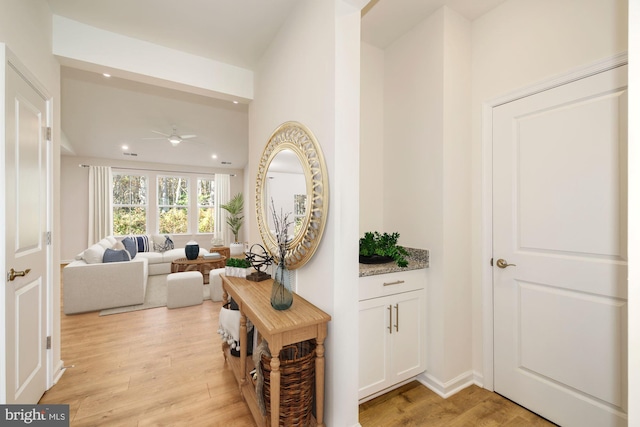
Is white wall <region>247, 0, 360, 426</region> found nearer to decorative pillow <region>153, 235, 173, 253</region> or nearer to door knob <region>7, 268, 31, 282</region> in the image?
door knob <region>7, 268, 31, 282</region>

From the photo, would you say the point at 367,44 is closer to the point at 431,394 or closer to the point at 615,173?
the point at 615,173

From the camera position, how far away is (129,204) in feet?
23.9

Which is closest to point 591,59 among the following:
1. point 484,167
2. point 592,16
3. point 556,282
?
point 592,16

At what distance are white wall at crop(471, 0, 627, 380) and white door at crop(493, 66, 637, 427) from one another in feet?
0.40

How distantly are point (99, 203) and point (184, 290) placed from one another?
4920 mm

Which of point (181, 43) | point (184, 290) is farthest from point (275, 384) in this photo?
point (184, 290)

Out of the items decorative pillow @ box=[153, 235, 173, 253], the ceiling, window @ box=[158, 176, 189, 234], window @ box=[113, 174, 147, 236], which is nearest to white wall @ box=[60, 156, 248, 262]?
window @ box=[113, 174, 147, 236]

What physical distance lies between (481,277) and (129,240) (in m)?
6.58

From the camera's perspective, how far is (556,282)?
5.62ft

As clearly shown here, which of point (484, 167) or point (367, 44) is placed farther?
point (367, 44)

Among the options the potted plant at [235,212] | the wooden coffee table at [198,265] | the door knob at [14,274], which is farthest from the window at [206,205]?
the door knob at [14,274]

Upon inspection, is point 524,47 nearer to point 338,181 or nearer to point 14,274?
point 338,181

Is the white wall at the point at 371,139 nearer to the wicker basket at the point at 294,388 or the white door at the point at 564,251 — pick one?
the white door at the point at 564,251

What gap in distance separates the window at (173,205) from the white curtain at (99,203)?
113 cm
